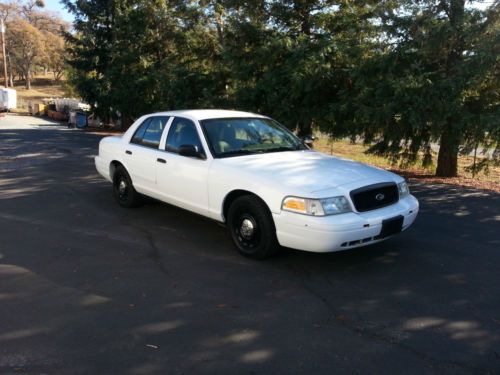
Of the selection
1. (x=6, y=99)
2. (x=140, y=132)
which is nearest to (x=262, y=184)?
(x=140, y=132)

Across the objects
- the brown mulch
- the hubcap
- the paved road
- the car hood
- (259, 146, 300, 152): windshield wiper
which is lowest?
the paved road

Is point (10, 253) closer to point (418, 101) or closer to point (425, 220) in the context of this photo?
point (425, 220)

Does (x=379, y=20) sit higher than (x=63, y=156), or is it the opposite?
(x=379, y=20)

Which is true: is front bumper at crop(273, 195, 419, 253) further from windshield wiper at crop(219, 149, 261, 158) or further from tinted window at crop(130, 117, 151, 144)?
tinted window at crop(130, 117, 151, 144)

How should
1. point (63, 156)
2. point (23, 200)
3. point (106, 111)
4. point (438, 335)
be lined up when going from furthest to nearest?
point (106, 111) < point (63, 156) < point (23, 200) < point (438, 335)

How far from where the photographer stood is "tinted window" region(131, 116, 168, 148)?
255 inches

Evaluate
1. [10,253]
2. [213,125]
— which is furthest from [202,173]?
[10,253]

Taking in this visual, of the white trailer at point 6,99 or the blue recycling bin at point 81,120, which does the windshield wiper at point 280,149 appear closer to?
the blue recycling bin at point 81,120

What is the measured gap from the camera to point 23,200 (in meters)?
→ 7.81

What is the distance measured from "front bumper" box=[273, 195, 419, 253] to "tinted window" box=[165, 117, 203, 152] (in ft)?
5.62

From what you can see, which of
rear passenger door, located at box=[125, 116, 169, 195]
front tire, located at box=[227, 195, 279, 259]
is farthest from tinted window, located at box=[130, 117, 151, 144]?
front tire, located at box=[227, 195, 279, 259]

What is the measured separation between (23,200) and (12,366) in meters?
5.29

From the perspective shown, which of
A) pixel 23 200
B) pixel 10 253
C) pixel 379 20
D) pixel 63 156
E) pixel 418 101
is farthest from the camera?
pixel 63 156

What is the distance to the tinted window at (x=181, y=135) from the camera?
5.86 meters
